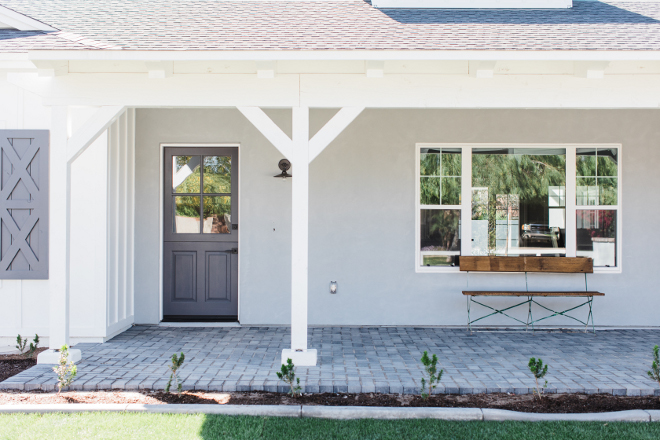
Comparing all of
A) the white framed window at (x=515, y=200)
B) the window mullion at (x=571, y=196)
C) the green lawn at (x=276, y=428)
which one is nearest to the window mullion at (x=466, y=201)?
the white framed window at (x=515, y=200)

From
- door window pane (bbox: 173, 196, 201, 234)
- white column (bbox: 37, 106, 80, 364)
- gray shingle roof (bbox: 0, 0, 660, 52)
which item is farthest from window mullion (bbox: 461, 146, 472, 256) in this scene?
white column (bbox: 37, 106, 80, 364)

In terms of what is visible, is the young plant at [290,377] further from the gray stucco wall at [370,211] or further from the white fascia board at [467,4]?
the white fascia board at [467,4]

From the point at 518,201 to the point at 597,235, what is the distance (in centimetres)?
112

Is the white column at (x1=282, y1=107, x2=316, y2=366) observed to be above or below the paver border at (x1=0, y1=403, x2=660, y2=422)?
above

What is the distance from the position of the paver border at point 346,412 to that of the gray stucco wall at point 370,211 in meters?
2.79

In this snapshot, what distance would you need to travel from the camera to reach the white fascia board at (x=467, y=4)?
6.21 meters

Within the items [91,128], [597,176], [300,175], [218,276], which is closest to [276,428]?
[300,175]

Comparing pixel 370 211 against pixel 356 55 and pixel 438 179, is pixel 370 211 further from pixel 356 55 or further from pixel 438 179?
pixel 356 55

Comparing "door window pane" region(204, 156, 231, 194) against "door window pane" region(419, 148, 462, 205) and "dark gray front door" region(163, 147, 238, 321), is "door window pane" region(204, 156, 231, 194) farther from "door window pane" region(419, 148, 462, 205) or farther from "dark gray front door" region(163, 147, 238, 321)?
"door window pane" region(419, 148, 462, 205)

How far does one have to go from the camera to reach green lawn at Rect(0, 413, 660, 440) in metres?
3.31

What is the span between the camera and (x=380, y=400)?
3.93 meters

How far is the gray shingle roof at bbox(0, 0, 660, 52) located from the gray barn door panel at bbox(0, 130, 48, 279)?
1.08 m

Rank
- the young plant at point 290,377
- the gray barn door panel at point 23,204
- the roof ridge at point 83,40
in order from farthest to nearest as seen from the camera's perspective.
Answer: the gray barn door panel at point 23,204 → the roof ridge at point 83,40 → the young plant at point 290,377

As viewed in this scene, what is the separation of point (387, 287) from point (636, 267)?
10.5 ft
